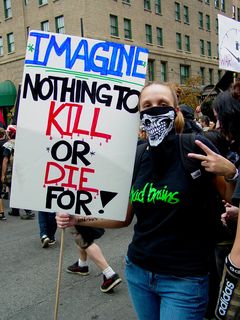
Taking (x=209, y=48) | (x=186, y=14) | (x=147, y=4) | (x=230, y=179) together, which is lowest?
(x=230, y=179)

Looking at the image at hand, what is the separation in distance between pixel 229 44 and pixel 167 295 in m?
4.55

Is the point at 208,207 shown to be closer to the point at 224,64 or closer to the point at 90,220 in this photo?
the point at 90,220

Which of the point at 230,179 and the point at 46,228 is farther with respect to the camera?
the point at 46,228

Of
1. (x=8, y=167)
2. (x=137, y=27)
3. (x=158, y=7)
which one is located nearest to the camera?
(x=8, y=167)

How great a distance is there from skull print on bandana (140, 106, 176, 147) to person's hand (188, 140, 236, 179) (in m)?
0.20

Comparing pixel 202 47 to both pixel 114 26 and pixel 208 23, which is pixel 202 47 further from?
pixel 114 26

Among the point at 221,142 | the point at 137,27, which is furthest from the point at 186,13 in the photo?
the point at 221,142

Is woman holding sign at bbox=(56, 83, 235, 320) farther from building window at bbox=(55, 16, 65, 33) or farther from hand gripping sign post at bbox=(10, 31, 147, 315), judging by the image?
building window at bbox=(55, 16, 65, 33)

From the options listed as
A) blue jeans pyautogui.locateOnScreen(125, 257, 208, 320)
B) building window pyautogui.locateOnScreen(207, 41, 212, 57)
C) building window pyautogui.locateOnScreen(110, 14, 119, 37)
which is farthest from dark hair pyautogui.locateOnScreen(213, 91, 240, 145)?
building window pyautogui.locateOnScreen(207, 41, 212, 57)

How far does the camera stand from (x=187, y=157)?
1.88m

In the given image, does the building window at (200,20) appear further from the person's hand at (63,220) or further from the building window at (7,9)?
the person's hand at (63,220)

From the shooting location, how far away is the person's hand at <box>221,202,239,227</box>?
6.44 ft

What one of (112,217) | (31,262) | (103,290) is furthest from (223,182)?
(31,262)

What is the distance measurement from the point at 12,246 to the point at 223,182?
452 cm
